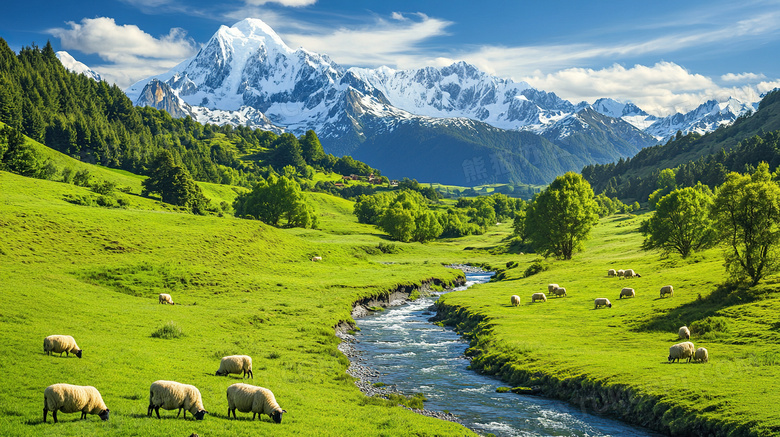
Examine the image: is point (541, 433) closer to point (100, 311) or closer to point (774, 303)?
point (774, 303)

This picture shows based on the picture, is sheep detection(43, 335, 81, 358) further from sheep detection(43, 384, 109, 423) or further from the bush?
the bush

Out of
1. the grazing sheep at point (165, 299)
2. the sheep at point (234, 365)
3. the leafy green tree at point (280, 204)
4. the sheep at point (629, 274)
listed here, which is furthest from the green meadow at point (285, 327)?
the leafy green tree at point (280, 204)

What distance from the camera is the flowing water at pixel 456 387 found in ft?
91.9

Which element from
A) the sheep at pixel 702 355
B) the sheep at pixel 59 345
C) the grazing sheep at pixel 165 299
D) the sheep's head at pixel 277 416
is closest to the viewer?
the sheep's head at pixel 277 416

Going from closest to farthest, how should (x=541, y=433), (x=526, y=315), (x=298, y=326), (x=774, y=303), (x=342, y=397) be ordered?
(x=541, y=433), (x=342, y=397), (x=774, y=303), (x=298, y=326), (x=526, y=315)

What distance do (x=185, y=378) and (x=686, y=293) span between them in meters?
48.0

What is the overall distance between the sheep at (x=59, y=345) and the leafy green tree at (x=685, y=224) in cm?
7940

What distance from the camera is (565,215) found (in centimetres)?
9169

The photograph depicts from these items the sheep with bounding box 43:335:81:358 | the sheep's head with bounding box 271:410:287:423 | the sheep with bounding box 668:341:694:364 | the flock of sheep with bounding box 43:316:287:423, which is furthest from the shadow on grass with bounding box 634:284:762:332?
the sheep with bounding box 43:335:81:358

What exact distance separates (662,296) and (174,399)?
4984 centimetres

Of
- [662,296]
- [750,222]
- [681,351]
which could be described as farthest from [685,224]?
[681,351]

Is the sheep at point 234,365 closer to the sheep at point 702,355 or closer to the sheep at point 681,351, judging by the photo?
the sheep at point 681,351

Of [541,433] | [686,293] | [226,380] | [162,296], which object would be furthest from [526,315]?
[162,296]

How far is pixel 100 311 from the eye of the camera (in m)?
40.6
